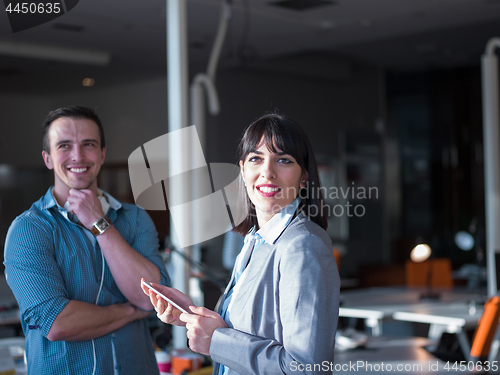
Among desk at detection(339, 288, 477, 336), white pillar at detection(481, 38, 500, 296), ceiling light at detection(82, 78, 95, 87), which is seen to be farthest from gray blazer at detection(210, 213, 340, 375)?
white pillar at detection(481, 38, 500, 296)

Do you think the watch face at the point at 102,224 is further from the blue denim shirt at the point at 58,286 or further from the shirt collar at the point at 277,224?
the shirt collar at the point at 277,224

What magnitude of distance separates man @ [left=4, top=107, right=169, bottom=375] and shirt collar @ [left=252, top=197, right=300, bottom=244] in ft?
1.54

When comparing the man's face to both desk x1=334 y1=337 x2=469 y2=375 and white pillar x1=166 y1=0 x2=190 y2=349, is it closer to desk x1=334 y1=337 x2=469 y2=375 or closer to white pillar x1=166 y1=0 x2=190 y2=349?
white pillar x1=166 y1=0 x2=190 y2=349

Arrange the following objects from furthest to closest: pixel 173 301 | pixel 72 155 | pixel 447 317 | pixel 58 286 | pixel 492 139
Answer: pixel 492 139, pixel 447 317, pixel 72 155, pixel 58 286, pixel 173 301

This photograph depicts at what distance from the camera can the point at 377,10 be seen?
234 inches

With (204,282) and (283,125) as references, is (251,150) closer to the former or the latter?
(283,125)

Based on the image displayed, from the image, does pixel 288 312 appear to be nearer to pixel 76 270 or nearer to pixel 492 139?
pixel 76 270

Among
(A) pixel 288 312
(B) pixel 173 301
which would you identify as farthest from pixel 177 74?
(A) pixel 288 312

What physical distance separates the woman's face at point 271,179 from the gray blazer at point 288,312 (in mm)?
93

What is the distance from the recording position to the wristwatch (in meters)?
1.77

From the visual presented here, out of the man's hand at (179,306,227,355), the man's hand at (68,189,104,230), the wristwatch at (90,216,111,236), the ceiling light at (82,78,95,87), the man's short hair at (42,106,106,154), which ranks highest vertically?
the ceiling light at (82,78,95,87)

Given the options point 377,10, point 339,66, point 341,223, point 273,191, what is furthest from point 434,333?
point 339,66

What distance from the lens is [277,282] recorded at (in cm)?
142

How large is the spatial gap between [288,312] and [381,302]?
4.23m
